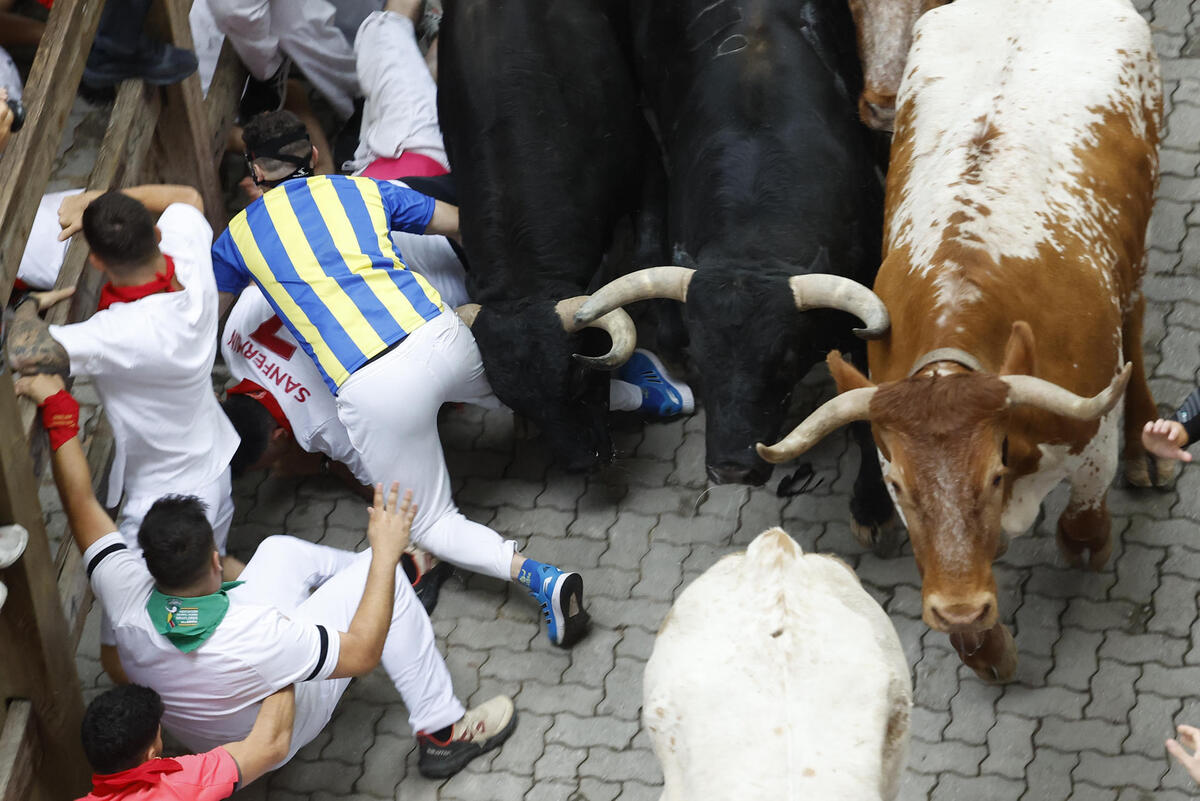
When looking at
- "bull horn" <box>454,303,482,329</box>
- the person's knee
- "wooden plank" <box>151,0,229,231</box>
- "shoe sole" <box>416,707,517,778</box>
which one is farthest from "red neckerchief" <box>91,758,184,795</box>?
the person's knee

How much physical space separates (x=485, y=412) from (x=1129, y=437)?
2.98 meters

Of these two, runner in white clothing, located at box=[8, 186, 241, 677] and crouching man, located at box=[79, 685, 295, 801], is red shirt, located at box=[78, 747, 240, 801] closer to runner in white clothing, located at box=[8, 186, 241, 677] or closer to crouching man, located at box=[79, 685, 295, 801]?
crouching man, located at box=[79, 685, 295, 801]

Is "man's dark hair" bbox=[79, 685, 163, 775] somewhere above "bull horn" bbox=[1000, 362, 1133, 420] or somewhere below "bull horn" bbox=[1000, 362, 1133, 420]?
Answer: below

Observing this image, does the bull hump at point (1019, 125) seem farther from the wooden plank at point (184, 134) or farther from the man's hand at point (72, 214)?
the wooden plank at point (184, 134)

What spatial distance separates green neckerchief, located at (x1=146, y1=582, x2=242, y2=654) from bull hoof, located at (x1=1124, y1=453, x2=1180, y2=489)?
377 centimetres

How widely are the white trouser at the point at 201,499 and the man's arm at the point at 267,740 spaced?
761 mm

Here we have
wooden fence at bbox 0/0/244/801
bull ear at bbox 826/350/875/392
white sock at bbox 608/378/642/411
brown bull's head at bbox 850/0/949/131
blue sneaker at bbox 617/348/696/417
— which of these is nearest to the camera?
wooden fence at bbox 0/0/244/801

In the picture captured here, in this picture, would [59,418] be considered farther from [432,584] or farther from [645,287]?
[645,287]

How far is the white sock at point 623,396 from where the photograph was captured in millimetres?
6320

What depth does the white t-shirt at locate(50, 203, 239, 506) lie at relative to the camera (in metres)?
5.16

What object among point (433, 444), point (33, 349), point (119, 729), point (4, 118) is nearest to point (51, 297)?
point (33, 349)

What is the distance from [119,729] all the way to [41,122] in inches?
91.6

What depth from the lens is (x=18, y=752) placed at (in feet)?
15.6

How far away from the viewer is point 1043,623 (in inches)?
222
